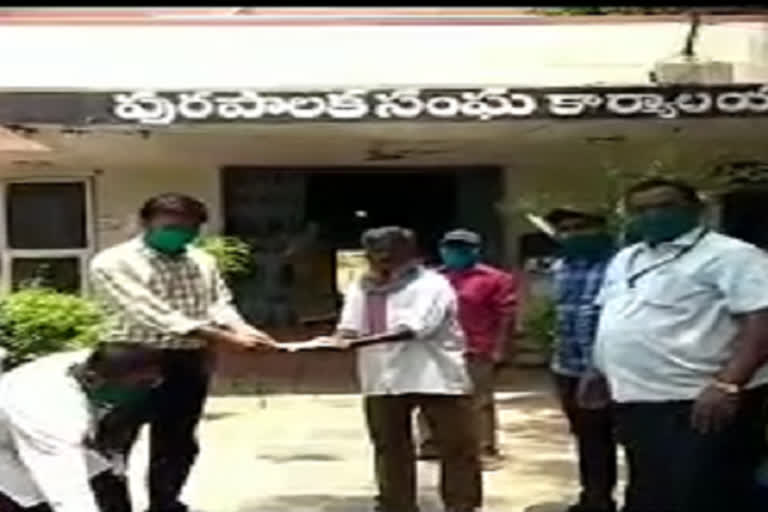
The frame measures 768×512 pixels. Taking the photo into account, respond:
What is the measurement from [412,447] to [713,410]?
5.90 feet

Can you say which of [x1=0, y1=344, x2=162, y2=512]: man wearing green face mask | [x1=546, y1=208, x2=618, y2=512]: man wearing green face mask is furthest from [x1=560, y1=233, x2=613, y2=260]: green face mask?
[x1=0, y1=344, x2=162, y2=512]: man wearing green face mask

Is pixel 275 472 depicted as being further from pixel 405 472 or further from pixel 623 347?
pixel 623 347

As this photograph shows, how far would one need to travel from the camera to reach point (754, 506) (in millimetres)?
4730

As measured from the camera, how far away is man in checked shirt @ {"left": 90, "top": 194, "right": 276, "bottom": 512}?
5.55 metres

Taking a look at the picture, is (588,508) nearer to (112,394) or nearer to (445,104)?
(112,394)

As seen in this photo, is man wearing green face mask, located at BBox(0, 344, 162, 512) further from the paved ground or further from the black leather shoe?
the black leather shoe

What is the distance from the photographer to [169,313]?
18.5 feet

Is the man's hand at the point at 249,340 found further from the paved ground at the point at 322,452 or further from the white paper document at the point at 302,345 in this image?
the white paper document at the point at 302,345

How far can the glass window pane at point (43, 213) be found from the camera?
1000 cm

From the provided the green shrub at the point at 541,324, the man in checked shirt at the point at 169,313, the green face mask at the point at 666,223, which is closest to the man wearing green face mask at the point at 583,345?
the green shrub at the point at 541,324

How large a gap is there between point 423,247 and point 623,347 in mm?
1746

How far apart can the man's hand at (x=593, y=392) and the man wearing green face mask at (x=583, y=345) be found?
0.04 metres

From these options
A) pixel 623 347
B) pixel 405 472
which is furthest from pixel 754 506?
pixel 405 472

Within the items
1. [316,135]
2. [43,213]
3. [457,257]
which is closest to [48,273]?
[43,213]
